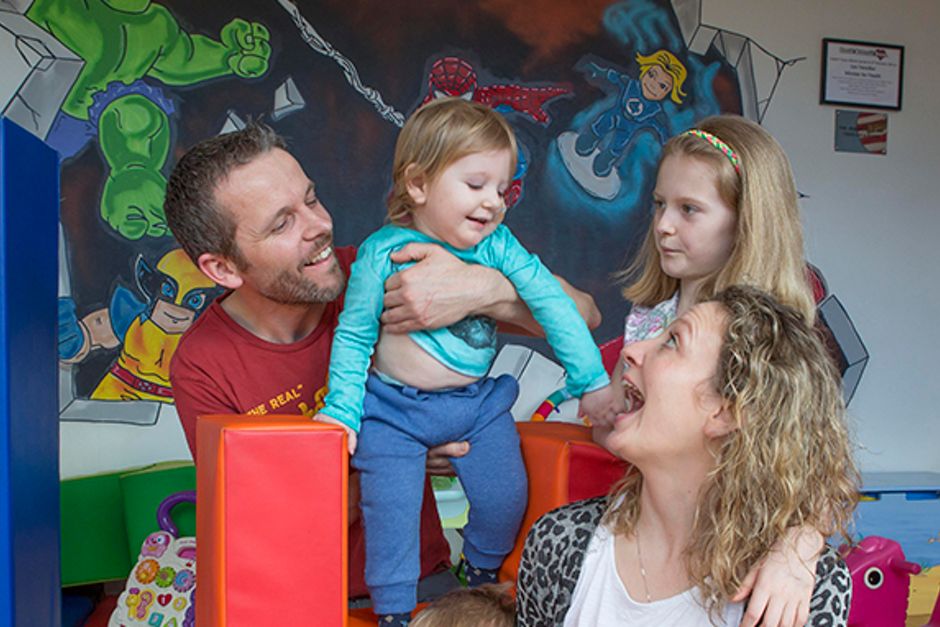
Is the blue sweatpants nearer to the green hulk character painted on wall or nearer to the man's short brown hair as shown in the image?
the man's short brown hair

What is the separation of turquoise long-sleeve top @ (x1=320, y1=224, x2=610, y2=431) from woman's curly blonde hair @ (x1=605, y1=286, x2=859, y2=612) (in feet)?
1.85

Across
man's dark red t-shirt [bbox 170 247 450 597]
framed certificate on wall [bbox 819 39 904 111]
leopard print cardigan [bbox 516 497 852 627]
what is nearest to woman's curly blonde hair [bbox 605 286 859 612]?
leopard print cardigan [bbox 516 497 852 627]

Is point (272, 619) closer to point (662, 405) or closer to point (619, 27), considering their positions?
point (662, 405)

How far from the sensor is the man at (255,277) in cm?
233

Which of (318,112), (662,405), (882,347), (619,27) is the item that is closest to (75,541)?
(318,112)

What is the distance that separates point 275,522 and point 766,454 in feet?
2.84

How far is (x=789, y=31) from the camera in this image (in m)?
4.89

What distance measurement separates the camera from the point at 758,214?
2.05m

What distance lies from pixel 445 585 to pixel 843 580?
1.28m

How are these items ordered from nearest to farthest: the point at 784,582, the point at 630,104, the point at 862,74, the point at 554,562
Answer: the point at 784,582, the point at 554,562, the point at 630,104, the point at 862,74

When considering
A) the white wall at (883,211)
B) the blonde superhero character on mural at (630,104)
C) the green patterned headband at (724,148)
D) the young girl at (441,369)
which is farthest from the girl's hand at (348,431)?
the white wall at (883,211)

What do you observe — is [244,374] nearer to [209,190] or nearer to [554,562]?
[209,190]

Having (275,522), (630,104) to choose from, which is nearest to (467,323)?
(275,522)

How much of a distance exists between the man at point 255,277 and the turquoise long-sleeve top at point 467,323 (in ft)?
0.26
